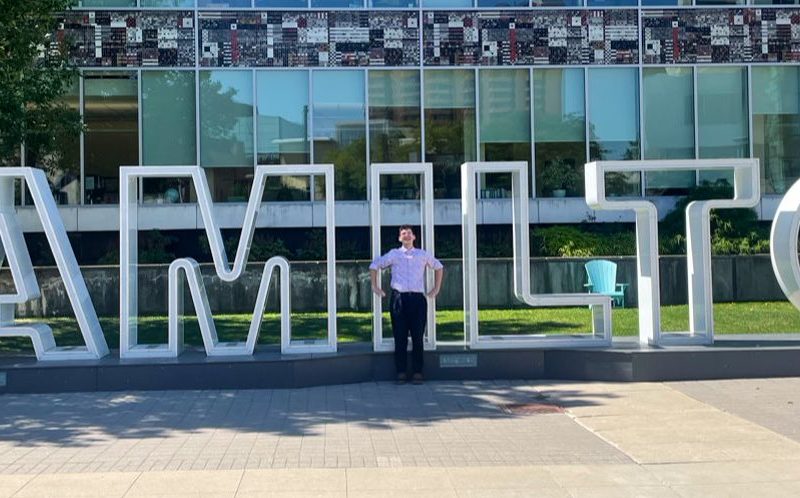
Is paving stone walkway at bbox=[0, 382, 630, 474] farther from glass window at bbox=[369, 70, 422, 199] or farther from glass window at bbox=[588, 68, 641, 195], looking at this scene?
glass window at bbox=[588, 68, 641, 195]

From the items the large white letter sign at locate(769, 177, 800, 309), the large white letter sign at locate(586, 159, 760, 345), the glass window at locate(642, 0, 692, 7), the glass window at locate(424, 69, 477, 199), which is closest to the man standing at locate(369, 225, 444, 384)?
the large white letter sign at locate(586, 159, 760, 345)

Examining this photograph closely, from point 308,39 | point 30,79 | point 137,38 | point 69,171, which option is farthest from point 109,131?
point 308,39

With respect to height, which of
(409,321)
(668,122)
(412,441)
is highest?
(668,122)

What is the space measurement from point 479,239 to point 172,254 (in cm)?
697

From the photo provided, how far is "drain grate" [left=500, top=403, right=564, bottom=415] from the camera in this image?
9688 mm

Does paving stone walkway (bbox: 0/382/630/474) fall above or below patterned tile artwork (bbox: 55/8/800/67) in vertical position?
below

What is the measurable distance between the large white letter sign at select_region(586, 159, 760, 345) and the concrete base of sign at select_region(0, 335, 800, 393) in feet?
1.32

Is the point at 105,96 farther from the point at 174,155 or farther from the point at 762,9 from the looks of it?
the point at 762,9

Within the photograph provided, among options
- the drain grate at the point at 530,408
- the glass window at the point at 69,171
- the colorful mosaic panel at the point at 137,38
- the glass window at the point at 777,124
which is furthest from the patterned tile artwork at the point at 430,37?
the drain grate at the point at 530,408

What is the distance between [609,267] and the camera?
1791 cm

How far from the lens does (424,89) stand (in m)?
21.7

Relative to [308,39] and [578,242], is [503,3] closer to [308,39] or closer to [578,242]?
[308,39]

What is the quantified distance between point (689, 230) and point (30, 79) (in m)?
11.6

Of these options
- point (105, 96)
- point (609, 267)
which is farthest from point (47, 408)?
point (105, 96)
